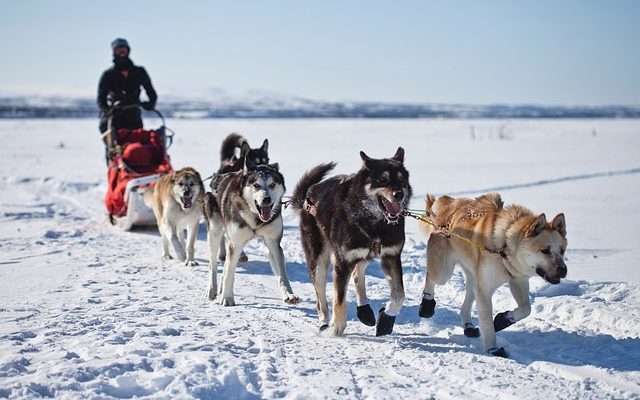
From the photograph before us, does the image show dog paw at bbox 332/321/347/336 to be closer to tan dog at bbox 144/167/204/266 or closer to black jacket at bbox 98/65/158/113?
tan dog at bbox 144/167/204/266

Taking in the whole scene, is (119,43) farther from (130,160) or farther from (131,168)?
(131,168)

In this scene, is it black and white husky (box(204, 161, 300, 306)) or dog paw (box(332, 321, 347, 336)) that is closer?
dog paw (box(332, 321, 347, 336))

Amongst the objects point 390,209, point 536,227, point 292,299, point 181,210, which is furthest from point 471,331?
point 181,210

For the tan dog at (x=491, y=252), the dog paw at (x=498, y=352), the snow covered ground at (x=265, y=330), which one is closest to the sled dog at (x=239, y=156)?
the snow covered ground at (x=265, y=330)

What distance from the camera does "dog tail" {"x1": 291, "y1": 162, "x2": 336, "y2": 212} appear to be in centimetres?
470

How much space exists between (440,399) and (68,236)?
592 cm

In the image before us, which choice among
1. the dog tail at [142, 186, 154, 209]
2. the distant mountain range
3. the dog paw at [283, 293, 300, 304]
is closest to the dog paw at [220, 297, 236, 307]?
the dog paw at [283, 293, 300, 304]

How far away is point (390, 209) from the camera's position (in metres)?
3.84

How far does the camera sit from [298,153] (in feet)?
64.2

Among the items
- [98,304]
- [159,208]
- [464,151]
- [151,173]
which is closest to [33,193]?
[151,173]

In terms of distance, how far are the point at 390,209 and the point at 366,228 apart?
0.20m

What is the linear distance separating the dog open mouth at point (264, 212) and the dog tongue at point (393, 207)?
1.29m

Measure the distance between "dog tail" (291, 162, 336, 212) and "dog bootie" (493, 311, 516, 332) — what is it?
1.57 meters

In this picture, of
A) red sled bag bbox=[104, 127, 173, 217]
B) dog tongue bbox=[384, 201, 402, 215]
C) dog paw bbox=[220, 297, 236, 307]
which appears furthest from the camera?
red sled bag bbox=[104, 127, 173, 217]
